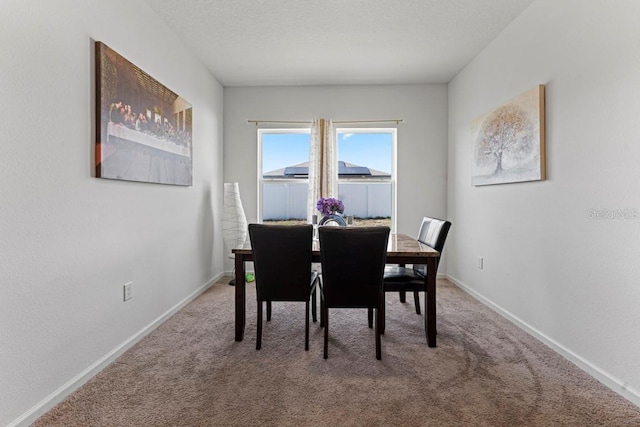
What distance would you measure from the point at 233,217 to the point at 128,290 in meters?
1.88

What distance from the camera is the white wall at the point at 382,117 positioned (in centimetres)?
447

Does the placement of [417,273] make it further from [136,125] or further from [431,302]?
[136,125]

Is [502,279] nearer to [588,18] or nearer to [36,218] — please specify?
[588,18]

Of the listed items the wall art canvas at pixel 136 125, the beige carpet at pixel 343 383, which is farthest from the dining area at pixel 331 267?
the wall art canvas at pixel 136 125

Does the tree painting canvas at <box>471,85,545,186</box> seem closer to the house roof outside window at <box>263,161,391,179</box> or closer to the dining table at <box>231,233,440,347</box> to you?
the dining table at <box>231,233,440,347</box>

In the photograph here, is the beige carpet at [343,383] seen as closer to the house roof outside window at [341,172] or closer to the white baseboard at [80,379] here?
the white baseboard at [80,379]

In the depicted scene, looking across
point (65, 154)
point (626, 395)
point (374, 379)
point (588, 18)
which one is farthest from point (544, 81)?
point (65, 154)

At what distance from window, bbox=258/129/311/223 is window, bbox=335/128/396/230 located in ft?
1.68

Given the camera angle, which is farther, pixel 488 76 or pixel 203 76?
pixel 203 76

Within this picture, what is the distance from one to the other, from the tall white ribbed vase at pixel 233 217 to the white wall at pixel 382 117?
462mm

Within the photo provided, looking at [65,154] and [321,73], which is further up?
[321,73]

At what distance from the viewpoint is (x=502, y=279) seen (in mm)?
3086

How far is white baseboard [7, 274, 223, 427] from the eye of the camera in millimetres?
1571

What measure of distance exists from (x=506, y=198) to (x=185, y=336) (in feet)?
9.51
